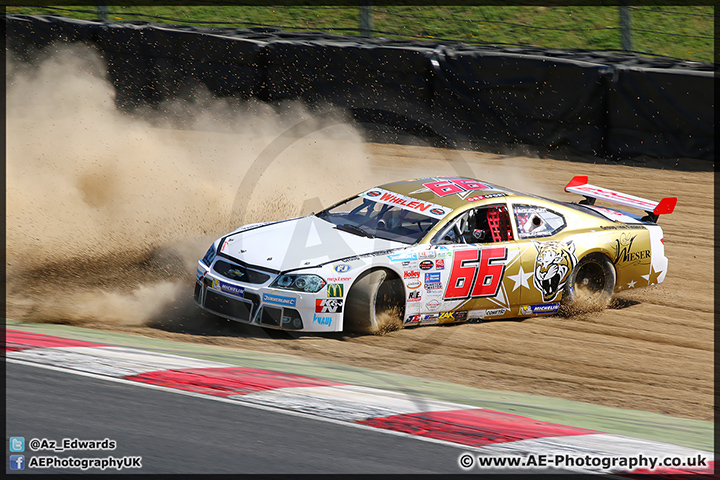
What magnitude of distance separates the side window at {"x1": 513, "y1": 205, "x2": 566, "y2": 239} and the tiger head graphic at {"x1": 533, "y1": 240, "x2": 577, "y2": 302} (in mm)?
126

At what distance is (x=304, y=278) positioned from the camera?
5.85 m

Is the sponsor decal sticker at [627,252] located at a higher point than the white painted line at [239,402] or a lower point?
higher

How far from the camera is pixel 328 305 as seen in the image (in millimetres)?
5859

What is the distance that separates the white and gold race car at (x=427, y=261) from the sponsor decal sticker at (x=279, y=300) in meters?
0.02

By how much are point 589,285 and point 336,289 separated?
276 cm

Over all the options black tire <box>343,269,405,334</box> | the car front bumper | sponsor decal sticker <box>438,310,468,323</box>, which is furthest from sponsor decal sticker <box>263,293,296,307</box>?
sponsor decal sticker <box>438,310,468,323</box>

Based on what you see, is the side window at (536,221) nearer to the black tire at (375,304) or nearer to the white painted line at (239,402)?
the black tire at (375,304)

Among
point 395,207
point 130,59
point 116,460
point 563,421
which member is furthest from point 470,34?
point 116,460

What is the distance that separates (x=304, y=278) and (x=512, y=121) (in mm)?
7583

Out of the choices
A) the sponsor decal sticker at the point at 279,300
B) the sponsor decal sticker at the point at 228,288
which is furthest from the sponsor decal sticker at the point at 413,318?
the sponsor decal sticker at the point at 228,288

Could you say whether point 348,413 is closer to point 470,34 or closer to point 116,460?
point 116,460

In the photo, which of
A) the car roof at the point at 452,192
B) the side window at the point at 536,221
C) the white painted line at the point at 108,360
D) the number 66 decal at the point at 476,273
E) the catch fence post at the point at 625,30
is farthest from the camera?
the catch fence post at the point at 625,30

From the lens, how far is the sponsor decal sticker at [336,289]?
584 cm

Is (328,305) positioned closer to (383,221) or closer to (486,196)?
(383,221)
